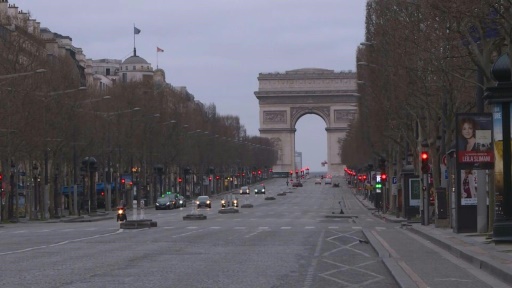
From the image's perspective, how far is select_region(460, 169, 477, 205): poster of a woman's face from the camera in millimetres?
38875

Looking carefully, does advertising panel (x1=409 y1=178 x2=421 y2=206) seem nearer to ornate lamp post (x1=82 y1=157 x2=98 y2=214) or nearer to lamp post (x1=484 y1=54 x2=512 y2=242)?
ornate lamp post (x1=82 y1=157 x2=98 y2=214)

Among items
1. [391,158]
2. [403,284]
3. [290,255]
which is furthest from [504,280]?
[391,158]

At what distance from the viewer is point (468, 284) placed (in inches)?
774

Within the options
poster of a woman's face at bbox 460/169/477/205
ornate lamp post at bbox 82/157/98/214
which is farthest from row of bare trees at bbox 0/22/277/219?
poster of a woman's face at bbox 460/169/477/205

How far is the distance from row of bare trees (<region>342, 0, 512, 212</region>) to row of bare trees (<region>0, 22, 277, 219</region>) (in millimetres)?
18326

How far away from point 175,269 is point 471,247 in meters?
10.0

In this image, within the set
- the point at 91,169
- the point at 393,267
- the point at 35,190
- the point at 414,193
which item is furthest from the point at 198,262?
the point at 35,190

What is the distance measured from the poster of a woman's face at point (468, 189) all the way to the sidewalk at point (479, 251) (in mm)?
1165

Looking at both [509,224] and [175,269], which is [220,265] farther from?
[509,224]

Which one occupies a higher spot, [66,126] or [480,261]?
[66,126]

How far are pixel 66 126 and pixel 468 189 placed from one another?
151 feet

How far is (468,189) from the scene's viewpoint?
39.2 meters

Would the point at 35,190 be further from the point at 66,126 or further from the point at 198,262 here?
the point at 198,262

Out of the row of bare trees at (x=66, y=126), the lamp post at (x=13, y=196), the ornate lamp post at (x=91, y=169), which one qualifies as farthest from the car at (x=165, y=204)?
the lamp post at (x=13, y=196)
